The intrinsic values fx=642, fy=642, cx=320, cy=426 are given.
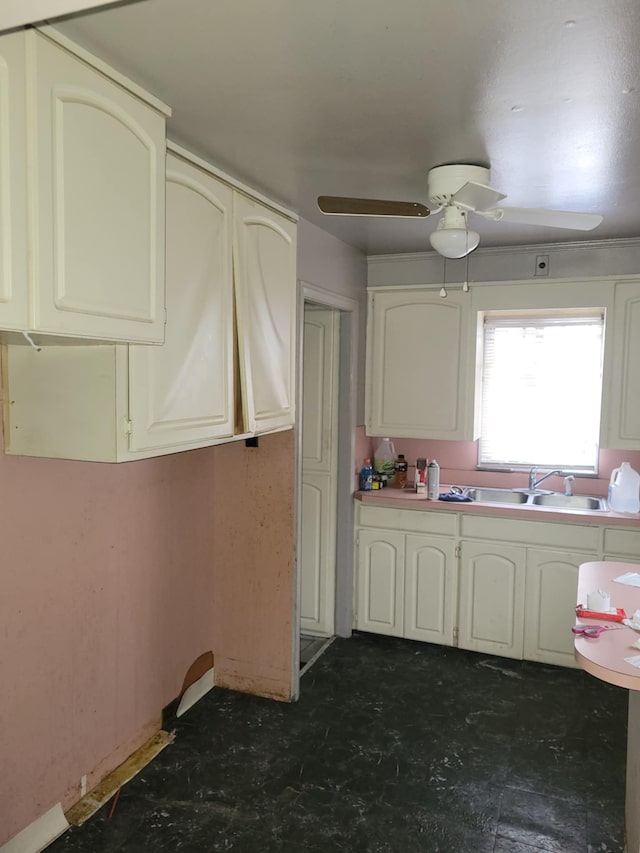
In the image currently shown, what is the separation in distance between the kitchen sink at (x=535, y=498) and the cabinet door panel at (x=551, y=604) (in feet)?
1.04

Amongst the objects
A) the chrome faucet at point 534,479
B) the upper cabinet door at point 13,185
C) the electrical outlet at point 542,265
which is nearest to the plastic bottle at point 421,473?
the chrome faucet at point 534,479

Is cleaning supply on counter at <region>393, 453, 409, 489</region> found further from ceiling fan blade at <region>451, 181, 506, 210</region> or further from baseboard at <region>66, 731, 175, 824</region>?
ceiling fan blade at <region>451, 181, 506, 210</region>

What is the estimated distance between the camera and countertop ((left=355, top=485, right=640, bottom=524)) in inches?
130

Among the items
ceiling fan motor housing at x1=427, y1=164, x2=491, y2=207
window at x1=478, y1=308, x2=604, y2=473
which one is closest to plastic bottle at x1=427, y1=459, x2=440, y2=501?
window at x1=478, y1=308, x2=604, y2=473

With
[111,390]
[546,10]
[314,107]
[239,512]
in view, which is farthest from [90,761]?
[546,10]

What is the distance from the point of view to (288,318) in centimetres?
278

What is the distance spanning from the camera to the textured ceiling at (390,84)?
1363 mm

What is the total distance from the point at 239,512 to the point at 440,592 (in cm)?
131

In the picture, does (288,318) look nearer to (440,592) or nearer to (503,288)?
(503,288)

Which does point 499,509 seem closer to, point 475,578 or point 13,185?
point 475,578

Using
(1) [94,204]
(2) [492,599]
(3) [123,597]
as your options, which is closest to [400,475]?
(2) [492,599]

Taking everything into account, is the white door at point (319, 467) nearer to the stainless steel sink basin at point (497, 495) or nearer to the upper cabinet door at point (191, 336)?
the stainless steel sink basin at point (497, 495)

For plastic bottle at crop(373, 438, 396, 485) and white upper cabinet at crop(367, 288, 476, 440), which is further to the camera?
plastic bottle at crop(373, 438, 396, 485)

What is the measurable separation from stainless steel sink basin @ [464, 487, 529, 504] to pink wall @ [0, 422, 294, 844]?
4.38ft
